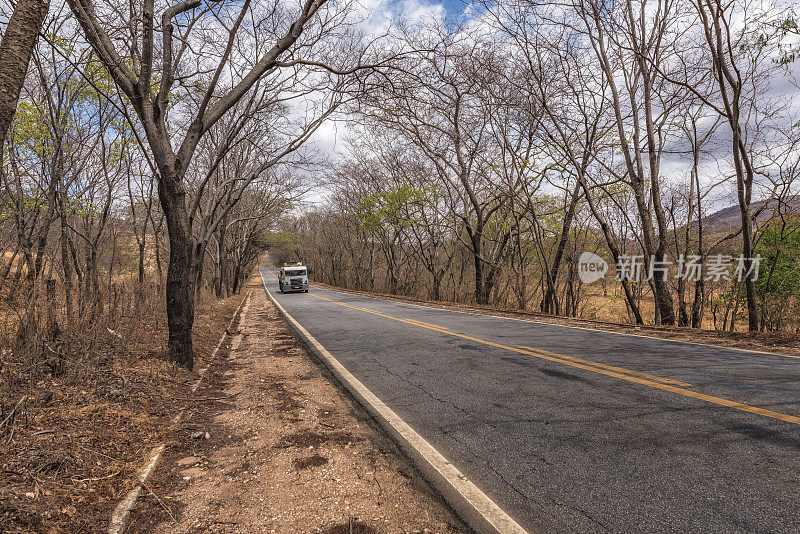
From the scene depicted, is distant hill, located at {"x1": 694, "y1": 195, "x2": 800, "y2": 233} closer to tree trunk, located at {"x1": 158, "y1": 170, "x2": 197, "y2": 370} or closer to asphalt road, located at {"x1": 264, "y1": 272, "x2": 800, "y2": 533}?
asphalt road, located at {"x1": 264, "y1": 272, "x2": 800, "y2": 533}

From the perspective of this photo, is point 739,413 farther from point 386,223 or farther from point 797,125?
point 386,223

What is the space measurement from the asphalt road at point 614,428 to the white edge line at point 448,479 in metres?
0.08

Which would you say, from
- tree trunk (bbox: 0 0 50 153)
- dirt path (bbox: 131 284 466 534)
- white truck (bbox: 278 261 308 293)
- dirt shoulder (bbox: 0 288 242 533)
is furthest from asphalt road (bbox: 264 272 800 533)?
white truck (bbox: 278 261 308 293)

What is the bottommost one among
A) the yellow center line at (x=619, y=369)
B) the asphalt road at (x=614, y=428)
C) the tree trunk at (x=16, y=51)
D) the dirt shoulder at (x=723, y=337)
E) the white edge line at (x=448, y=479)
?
the white edge line at (x=448, y=479)

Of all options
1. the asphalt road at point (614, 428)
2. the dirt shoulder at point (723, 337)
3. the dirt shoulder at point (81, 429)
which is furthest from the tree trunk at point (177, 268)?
the dirt shoulder at point (723, 337)

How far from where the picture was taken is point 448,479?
9.11 ft

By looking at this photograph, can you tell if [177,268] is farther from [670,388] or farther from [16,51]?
[670,388]

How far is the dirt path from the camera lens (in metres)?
2.46

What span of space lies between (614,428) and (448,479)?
63.0 inches

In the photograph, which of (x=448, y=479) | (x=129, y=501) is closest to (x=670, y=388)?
(x=448, y=479)

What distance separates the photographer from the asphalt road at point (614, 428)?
7.65ft

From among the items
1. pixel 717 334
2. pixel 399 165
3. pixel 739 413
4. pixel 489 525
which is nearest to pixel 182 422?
pixel 489 525

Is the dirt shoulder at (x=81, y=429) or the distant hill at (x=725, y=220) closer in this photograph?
the dirt shoulder at (x=81, y=429)

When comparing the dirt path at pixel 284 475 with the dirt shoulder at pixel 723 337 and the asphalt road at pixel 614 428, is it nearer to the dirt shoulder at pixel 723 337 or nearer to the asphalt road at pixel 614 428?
the asphalt road at pixel 614 428
